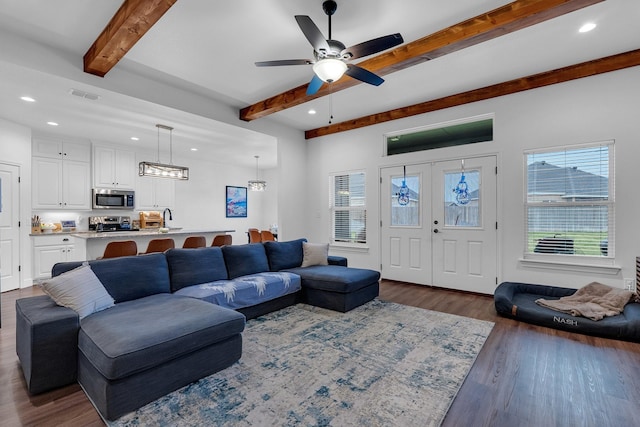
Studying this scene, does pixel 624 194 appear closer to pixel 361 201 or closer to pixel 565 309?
pixel 565 309

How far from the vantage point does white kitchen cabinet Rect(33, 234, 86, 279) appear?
5312 mm

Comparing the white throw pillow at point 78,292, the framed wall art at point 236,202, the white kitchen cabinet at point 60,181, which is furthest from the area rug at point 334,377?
the framed wall art at point 236,202

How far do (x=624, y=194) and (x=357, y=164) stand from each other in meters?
3.78

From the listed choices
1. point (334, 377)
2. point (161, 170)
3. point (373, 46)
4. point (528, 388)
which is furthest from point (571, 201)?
point (161, 170)

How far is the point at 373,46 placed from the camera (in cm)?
240

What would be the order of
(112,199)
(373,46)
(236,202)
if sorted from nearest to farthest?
(373,46) < (112,199) < (236,202)

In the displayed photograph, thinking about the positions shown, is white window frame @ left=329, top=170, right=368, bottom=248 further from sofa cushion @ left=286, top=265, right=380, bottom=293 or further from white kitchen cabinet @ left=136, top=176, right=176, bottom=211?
white kitchen cabinet @ left=136, top=176, right=176, bottom=211

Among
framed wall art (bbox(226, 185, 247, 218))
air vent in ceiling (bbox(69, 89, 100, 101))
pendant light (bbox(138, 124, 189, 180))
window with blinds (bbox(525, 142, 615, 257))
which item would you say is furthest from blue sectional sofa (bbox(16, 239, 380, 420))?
framed wall art (bbox(226, 185, 247, 218))

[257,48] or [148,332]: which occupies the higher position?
[257,48]

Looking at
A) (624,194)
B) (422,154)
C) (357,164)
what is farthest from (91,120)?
(624,194)

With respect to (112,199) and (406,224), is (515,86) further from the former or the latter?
(112,199)

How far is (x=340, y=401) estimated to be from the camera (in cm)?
197

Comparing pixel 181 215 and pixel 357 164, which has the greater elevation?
pixel 357 164

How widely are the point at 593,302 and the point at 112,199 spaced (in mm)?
8266
